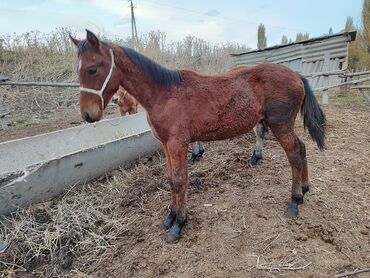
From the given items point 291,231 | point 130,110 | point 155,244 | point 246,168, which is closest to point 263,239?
point 291,231

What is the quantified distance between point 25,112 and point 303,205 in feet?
29.4

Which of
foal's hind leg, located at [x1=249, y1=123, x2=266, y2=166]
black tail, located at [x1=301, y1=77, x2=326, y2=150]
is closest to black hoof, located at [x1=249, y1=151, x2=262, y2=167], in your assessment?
foal's hind leg, located at [x1=249, y1=123, x2=266, y2=166]

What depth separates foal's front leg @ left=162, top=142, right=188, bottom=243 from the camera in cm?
259

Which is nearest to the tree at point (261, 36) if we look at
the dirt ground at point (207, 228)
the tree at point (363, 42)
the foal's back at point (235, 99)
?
the tree at point (363, 42)

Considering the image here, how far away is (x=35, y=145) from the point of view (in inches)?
171

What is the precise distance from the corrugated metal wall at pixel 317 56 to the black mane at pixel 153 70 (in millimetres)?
12562

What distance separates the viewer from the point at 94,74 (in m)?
2.41

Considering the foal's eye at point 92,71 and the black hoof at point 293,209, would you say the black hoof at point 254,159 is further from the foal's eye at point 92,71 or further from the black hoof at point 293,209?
the foal's eye at point 92,71

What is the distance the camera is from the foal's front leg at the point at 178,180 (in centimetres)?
259

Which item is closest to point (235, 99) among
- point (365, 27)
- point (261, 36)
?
point (365, 27)

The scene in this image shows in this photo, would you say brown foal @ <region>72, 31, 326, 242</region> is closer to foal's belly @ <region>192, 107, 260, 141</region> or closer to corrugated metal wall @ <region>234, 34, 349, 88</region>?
foal's belly @ <region>192, 107, 260, 141</region>

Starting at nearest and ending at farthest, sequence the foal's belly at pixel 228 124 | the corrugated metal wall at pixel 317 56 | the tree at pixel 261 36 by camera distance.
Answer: the foal's belly at pixel 228 124
the corrugated metal wall at pixel 317 56
the tree at pixel 261 36

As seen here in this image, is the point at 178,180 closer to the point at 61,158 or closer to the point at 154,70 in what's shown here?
the point at 154,70

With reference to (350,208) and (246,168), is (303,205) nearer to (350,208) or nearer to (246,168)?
(350,208)
